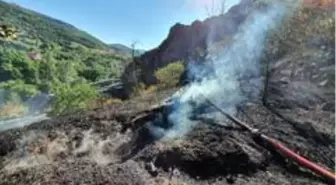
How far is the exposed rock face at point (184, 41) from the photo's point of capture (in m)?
35.9

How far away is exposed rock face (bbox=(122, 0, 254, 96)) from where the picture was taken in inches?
1415

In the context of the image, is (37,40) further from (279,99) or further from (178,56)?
(279,99)

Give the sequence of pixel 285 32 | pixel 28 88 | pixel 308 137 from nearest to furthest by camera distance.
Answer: pixel 308 137 < pixel 285 32 < pixel 28 88

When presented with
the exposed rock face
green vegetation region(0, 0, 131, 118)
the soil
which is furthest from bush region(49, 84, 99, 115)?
the exposed rock face

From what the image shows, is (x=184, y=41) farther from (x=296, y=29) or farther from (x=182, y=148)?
(x=182, y=148)

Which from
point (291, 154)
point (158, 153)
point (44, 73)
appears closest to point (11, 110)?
point (44, 73)

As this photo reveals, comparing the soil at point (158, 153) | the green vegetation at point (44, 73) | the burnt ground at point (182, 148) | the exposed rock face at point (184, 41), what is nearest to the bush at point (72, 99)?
the green vegetation at point (44, 73)

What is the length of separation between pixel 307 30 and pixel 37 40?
96104 mm

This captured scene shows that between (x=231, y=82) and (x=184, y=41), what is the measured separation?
25488 mm

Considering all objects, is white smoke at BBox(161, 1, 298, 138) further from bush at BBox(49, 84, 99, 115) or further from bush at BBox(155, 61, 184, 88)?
bush at BBox(49, 84, 99, 115)

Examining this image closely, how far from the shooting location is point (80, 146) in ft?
33.9

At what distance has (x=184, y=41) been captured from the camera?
133 ft

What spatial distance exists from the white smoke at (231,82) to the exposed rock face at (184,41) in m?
13.8

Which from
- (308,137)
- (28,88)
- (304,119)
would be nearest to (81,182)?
(308,137)
